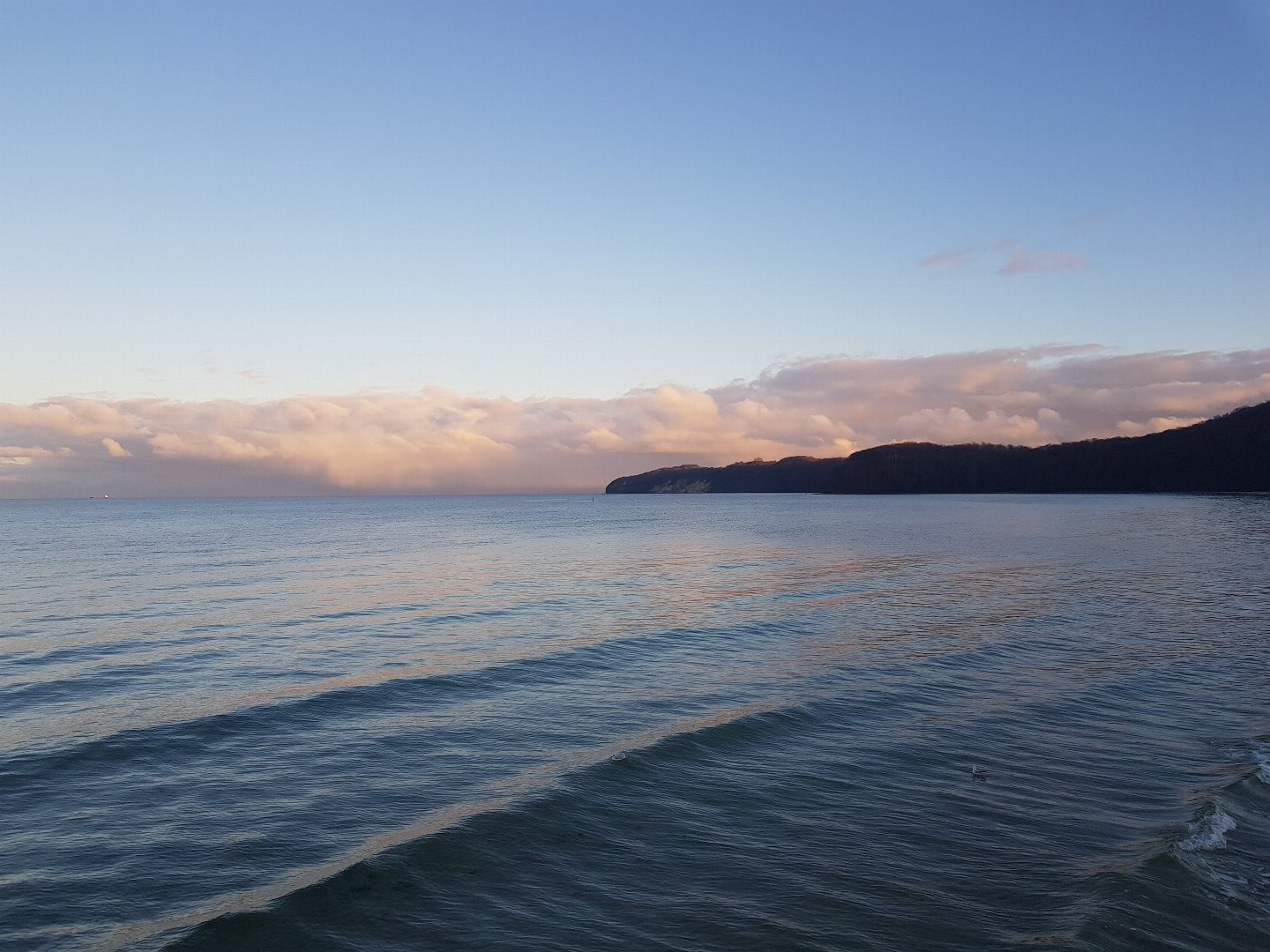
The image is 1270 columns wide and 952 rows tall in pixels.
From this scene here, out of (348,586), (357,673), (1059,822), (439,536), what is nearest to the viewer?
(1059,822)

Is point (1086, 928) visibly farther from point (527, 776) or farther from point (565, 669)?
point (565, 669)

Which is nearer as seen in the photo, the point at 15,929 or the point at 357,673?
the point at 15,929

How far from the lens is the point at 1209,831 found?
9133 millimetres

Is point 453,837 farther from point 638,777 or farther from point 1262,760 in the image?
point 1262,760

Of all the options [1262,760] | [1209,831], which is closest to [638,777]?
[1209,831]

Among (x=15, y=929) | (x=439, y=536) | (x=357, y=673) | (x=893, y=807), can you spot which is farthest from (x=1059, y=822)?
(x=439, y=536)

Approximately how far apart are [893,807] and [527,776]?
5004 millimetres

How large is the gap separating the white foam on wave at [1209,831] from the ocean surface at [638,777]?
36 millimetres

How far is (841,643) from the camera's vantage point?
21.5 metres

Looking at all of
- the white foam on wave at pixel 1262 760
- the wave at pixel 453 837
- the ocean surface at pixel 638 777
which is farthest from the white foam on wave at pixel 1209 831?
the wave at pixel 453 837

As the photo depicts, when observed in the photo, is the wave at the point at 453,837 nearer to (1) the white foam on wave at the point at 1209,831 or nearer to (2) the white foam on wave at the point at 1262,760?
(1) the white foam on wave at the point at 1209,831

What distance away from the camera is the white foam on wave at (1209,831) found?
8758 millimetres

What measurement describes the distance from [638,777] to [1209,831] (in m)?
6.98

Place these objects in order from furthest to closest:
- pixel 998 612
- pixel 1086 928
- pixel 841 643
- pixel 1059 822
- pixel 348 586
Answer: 1. pixel 348 586
2. pixel 998 612
3. pixel 841 643
4. pixel 1059 822
5. pixel 1086 928
